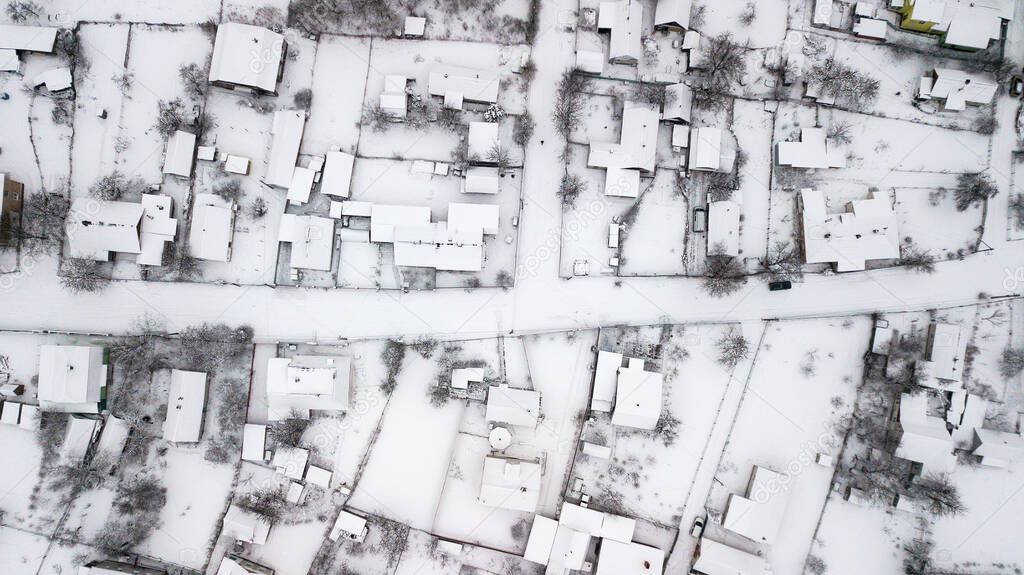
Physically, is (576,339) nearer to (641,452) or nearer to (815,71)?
(641,452)

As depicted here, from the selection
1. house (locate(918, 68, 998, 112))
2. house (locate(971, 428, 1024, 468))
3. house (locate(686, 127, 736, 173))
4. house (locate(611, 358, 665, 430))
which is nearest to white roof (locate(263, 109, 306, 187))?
house (locate(611, 358, 665, 430))

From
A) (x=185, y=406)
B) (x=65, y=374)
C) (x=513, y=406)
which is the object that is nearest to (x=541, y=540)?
(x=513, y=406)

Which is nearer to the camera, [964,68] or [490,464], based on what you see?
[490,464]

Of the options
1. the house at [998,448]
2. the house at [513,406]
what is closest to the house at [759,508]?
the house at [998,448]

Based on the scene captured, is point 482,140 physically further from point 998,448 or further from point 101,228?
point 998,448

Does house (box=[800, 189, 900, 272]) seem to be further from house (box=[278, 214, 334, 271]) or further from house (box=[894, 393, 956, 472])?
house (box=[278, 214, 334, 271])

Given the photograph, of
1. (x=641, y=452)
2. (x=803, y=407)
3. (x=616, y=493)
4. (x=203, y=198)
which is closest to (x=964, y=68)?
(x=803, y=407)
